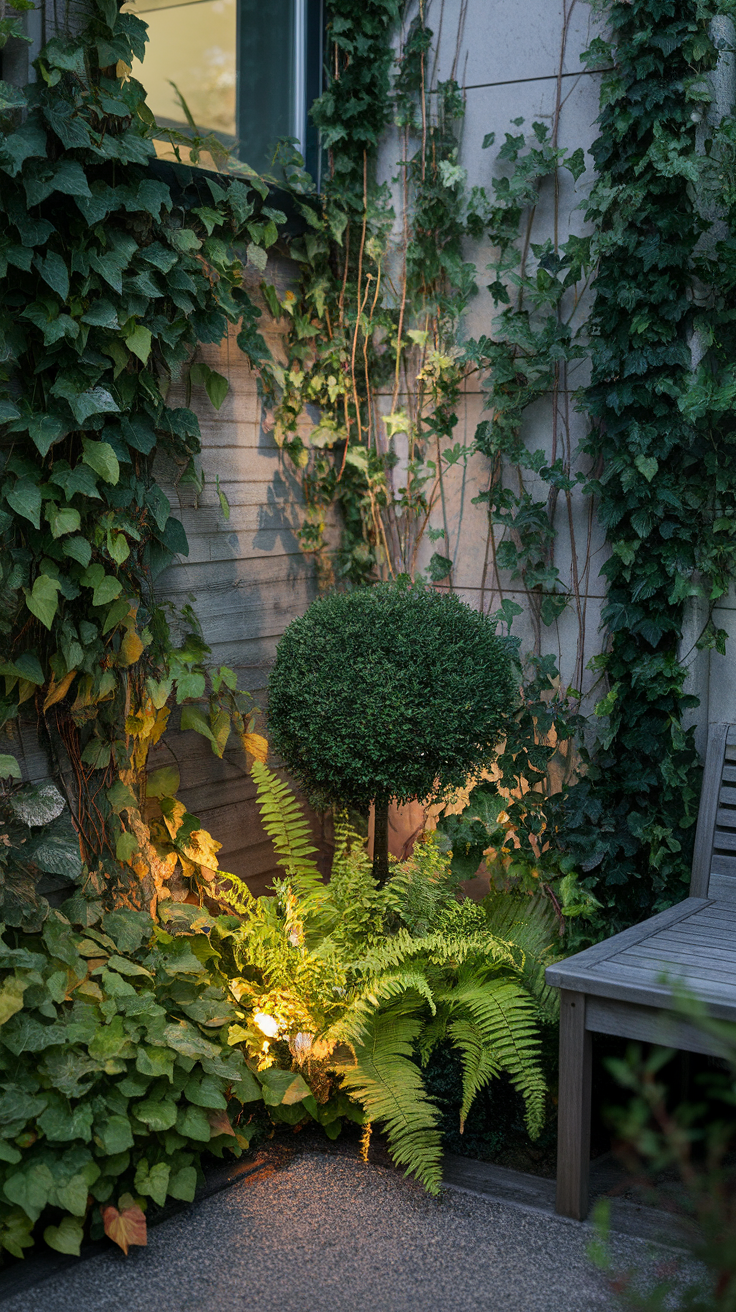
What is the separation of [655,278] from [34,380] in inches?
63.3

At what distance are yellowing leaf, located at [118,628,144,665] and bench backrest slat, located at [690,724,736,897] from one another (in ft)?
4.98

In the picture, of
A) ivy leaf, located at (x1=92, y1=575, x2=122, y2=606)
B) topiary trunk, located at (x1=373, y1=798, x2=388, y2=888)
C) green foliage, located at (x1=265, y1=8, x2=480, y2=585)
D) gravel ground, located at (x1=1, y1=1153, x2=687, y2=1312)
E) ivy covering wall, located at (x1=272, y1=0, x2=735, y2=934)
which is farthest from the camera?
green foliage, located at (x1=265, y1=8, x2=480, y2=585)

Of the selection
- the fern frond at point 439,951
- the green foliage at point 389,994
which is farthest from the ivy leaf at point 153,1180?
the fern frond at point 439,951

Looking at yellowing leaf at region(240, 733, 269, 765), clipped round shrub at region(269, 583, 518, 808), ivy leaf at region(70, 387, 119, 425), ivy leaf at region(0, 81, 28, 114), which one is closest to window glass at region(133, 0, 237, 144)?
ivy leaf at region(0, 81, 28, 114)

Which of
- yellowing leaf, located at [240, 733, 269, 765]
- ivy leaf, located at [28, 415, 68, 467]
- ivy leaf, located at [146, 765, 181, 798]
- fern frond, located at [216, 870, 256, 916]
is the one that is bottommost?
fern frond, located at [216, 870, 256, 916]

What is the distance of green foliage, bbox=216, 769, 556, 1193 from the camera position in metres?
2.58

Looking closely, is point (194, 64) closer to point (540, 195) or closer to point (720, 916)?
→ point (540, 195)

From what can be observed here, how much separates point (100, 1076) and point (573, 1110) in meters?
1.02

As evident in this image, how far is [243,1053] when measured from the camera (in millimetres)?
2742

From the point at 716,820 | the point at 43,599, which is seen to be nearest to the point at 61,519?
the point at 43,599

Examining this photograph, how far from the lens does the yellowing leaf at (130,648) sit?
2.80 m

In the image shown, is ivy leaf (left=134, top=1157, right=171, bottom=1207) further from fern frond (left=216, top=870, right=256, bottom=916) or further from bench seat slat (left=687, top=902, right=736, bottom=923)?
bench seat slat (left=687, top=902, right=736, bottom=923)

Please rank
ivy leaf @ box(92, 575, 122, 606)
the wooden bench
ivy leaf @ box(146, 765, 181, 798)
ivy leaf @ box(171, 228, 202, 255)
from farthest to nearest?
ivy leaf @ box(146, 765, 181, 798) < ivy leaf @ box(171, 228, 202, 255) < ivy leaf @ box(92, 575, 122, 606) < the wooden bench

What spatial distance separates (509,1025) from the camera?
263cm
